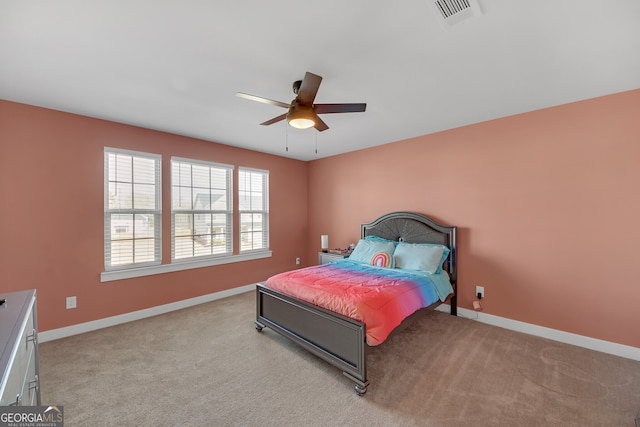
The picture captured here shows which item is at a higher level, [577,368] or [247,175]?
[247,175]

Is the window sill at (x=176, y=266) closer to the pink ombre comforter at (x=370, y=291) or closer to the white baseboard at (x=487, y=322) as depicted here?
the white baseboard at (x=487, y=322)

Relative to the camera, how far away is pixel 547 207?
9.76 feet

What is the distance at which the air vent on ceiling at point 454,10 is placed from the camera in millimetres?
1499

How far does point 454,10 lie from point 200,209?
3.92 meters

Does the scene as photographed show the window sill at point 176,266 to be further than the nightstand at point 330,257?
No

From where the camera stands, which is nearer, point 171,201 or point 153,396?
point 153,396

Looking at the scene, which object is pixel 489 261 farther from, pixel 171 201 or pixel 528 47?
pixel 171 201

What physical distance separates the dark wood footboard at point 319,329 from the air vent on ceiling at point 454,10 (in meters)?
2.18

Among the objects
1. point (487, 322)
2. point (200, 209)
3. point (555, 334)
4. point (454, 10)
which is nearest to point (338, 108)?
point (454, 10)

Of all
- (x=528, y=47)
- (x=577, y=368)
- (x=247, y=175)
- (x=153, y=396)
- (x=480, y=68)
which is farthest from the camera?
(x=247, y=175)

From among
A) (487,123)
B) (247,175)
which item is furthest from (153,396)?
(487,123)

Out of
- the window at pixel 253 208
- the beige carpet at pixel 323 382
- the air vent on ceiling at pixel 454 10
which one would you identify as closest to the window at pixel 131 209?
the beige carpet at pixel 323 382

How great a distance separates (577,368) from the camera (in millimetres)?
2361

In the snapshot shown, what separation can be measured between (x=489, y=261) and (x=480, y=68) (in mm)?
2336
